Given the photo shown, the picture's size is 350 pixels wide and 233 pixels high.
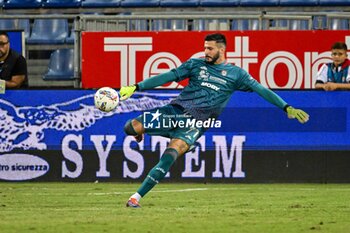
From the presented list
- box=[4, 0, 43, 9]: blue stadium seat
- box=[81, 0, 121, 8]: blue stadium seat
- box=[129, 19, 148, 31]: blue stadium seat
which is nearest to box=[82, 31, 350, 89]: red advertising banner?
box=[129, 19, 148, 31]: blue stadium seat

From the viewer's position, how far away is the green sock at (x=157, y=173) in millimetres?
12422

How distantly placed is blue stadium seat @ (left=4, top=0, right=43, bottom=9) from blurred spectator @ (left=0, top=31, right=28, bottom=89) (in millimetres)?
5769

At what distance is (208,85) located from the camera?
1334 centimetres

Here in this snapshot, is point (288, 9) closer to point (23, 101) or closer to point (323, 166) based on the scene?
point (323, 166)

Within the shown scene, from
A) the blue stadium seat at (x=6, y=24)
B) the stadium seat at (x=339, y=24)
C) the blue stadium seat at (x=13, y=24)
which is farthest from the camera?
the blue stadium seat at (x=6, y=24)

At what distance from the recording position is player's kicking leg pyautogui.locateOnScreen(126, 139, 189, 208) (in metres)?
12.4

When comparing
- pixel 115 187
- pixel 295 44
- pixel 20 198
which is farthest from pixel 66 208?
pixel 295 44

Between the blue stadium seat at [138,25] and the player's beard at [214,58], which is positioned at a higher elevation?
the blue stadium seat at [138,25]

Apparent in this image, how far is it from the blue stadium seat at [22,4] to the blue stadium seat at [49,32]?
0.62 meters

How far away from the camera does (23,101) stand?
58.8 ft

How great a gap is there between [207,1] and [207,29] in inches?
133

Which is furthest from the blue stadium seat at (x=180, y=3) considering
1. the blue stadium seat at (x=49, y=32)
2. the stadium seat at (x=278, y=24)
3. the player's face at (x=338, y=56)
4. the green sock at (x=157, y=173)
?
the green sock at (x=157, y=173)

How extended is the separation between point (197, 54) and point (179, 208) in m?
6.97

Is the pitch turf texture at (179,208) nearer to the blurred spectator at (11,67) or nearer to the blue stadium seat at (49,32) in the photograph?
the blurred spectator at (11,67)
